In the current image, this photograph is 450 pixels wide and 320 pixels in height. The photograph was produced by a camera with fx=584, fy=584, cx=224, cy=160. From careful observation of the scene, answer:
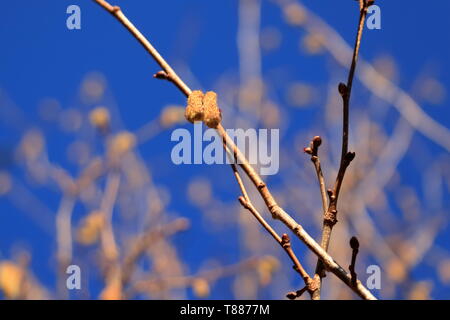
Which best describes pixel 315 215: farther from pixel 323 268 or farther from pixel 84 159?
pixel 323 268

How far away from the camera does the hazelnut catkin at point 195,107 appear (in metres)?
1.74

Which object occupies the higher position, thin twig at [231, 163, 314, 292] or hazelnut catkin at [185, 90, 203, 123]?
hazelnut catkin at [185, 90, 203, 123]

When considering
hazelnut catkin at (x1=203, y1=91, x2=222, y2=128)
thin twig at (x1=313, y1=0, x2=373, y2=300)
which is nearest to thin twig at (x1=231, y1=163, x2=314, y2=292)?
thin twig at (x1=313, y1=0, x2=373, y2=300)

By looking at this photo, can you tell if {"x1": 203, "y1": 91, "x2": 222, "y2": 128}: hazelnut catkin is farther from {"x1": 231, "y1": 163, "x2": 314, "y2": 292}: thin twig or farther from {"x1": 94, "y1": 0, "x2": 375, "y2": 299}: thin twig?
{"x1": 231, "y1": 163, "x2": 314, "y2": 292}: thin twig

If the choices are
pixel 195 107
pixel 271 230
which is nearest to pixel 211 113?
pixel 195 107

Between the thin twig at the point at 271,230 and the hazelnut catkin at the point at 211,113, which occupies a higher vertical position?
the hazelnut catkin at the point at 211,113

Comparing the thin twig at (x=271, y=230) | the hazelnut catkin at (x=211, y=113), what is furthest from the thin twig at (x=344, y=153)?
the hazelnut catkin at (x=211, y=113)

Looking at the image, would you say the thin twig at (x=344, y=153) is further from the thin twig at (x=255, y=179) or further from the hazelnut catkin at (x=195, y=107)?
the hazelnut catkin at (x=195, y=107)

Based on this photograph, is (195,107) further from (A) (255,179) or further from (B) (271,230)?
(B) (271,230)

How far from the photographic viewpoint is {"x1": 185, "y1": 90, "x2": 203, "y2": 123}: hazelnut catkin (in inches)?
68.5
